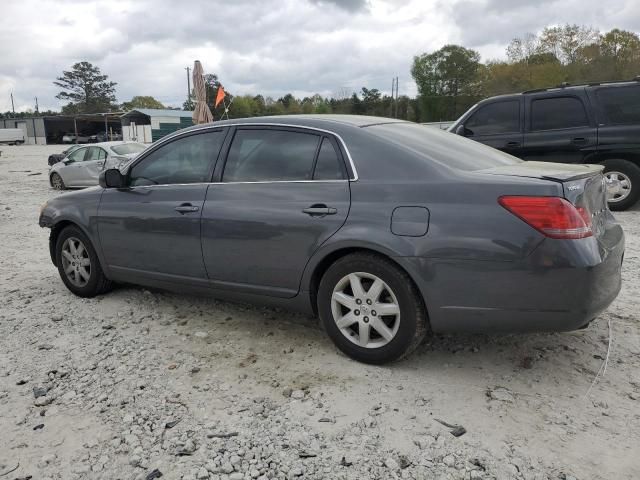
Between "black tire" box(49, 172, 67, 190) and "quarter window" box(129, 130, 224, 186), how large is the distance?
13256 mm

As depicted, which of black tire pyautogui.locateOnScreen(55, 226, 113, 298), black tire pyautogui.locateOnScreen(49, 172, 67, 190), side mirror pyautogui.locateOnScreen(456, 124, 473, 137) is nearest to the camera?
black tire pyautogui.locateOnScreen(55, 226, 113, 298)

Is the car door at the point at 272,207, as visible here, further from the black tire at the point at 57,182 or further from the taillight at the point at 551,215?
the black tire at the point at 57,182

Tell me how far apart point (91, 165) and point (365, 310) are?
14468 mm

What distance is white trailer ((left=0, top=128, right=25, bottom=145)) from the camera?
61500 mm

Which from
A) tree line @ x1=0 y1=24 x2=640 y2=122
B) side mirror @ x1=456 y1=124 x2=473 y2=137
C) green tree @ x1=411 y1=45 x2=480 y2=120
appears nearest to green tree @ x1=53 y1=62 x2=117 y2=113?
tree line @ x1=0 y1=24 x2=640 y2=122

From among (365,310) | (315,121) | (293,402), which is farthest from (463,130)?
(293,402)

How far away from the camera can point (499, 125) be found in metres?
9.01

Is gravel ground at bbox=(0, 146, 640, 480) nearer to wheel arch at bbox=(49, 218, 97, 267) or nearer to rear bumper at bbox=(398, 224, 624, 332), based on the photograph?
rear bumper at bbox=(398, 224, 624, 332)

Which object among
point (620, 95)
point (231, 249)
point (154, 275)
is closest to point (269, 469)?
point (231, 249)

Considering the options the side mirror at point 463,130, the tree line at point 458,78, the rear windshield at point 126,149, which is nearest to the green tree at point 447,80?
the tree line at point 458,78

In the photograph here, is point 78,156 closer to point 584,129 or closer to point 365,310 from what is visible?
point 584,129

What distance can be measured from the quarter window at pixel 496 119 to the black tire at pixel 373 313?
652cm

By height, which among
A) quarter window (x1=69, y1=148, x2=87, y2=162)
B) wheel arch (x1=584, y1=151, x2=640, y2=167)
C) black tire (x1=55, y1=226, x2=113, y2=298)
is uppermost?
quarter window (x1=69, y1=148, x2=87, y2=162)

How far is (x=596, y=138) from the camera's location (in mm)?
8305
